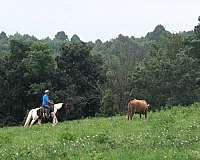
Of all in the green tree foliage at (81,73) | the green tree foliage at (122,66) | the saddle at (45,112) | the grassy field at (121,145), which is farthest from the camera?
the green tree foliage at (122,66)

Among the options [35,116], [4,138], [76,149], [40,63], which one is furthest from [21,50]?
[76,149]

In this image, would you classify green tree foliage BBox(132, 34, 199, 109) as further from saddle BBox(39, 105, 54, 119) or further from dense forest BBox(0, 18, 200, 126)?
saddle BBox(39, 105, 54, 119)

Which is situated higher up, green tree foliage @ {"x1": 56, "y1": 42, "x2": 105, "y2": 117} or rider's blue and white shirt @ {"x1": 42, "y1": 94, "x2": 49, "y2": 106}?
green tree foliage @ {"x1": 56, "y1": 42, "x2": 105, "y2": 117}

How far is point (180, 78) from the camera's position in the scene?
7094cm

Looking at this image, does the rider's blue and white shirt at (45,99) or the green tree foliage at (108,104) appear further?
the green tree foliage at (108,104)

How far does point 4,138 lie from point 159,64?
54796 millimetres

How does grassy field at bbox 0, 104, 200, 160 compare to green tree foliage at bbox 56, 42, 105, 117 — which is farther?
green tree foliage at bbox 56, 42, 105, 117

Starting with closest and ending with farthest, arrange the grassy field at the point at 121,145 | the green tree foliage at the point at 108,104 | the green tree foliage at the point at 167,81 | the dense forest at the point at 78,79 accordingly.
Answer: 1. the grassy field at the point at 121,145
2. the dense forest at the point at 78,79
3. the green tree foliage at the point at 108,104
4. the green tree foliage at the point at 167,81

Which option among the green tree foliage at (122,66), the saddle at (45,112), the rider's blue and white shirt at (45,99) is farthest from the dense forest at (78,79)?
the rider's blue and white shirt at (45,99)

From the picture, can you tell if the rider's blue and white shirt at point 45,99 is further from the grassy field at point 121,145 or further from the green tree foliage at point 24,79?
the green tree foliage at point 24,79

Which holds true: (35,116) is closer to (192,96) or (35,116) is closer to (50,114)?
(50,114)

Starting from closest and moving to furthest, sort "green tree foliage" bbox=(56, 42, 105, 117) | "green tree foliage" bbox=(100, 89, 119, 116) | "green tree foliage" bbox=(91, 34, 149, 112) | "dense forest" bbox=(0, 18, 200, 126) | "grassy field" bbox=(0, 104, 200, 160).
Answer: "grassy field" bbox=(0, 104, 200, 160) → "dense forest" bbox=(0, 18, 200, 126) → "green tree foliage" bbox=(56, 42, 105, 117) → "green tree foliage" bbox=(100, 89, 119, 116) → "green tree foliage" bbox=(91, 34, 149, 112)

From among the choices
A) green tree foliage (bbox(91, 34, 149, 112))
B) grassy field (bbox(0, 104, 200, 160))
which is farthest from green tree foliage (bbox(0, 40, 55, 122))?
grassy field (bbox(0, 104, 200, 160))

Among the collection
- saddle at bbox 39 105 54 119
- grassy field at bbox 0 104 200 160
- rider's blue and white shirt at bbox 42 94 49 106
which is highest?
rider's blue and white shirt at bbox 42 94 49 106
